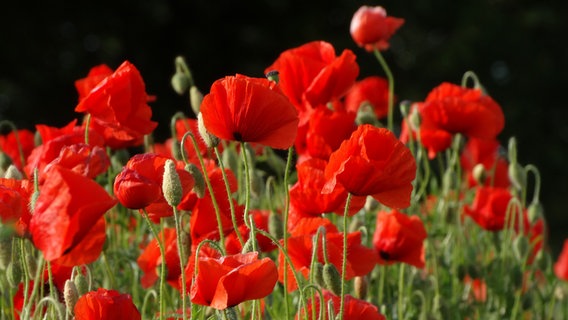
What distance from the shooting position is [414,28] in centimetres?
1005

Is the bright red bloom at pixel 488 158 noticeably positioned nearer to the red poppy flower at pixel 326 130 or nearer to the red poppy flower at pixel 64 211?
the red poppy flower at pixel 326 130

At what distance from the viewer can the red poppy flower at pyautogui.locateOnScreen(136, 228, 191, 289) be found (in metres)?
1.89

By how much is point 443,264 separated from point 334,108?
1.78 feet

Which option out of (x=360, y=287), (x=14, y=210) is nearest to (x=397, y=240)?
(x=360, y=287)

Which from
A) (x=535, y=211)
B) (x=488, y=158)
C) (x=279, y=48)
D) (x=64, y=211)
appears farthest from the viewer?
(x=279, y=48)

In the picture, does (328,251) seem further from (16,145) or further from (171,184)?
(16,145)

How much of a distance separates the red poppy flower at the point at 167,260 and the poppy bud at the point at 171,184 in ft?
1.11

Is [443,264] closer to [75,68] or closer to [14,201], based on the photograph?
[14,201]

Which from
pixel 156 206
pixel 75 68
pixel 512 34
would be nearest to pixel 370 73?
pixel 512 34

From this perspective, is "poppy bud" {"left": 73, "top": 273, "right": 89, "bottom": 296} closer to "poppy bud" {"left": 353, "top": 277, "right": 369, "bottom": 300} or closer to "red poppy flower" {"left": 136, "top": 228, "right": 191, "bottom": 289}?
"red poppy flower" {"left": 136, "top": 228, "right": 191, "bottom": 289}

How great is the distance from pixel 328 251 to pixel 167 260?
0.28 metres

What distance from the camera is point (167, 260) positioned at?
1.89 metres

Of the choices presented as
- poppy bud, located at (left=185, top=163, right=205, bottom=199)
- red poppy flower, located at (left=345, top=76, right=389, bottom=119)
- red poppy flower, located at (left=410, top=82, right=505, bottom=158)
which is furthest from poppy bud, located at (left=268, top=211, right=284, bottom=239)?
red poppy flower, located at (left=345, top=76, right=389, bottom=119)

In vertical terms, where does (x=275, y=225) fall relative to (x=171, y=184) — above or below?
below
